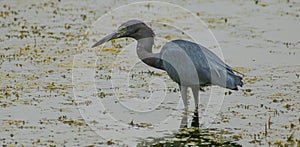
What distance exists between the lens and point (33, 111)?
9195 millimetres

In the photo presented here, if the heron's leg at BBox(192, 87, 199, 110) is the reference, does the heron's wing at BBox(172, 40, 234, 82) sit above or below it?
above

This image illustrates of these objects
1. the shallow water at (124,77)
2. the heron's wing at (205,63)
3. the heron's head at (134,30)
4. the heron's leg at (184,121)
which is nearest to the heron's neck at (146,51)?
the heron's head at (134,30)

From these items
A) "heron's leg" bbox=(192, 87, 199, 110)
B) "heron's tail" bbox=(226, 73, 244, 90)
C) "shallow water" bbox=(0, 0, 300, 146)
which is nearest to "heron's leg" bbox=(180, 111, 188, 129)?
"shallow water" bbox=(0, 0, 300, 146)

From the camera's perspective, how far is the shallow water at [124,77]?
27.8ft

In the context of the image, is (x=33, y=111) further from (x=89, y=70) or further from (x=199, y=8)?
(x=199, y=8)

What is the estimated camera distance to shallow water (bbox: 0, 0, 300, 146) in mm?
8484

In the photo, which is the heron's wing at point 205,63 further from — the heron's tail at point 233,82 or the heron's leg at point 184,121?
the heron's leg at point 184,121

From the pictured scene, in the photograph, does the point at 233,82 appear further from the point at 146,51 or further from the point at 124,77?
the point at 124,77

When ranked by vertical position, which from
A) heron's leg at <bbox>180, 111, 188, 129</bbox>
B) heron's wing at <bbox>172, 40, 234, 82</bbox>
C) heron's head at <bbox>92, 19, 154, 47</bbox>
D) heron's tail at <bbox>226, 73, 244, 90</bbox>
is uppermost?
heron's head at <bbox>92, 19, 154, 47</bbox>

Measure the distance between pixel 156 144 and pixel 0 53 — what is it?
197 inches

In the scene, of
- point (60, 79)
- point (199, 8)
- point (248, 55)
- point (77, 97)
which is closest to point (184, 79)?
point (77, 97)

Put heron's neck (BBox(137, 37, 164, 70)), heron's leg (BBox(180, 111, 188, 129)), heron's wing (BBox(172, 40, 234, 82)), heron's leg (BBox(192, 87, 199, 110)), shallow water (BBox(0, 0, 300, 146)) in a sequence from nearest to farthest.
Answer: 1. shallow water (BBox(0, 0, 300, 146))
2. heron's leg (BBox(180, 111, 188, 129))
3. heron's wing (BBox(172, 40, 234, 82))
4. heron's leg (BBox(192, 87, 199, 110))
5. heron's neck (BBox(137, 37, 164, 70))

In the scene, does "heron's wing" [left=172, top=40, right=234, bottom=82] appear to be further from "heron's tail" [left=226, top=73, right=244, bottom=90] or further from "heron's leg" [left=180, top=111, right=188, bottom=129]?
"heron's leg" [left=180, top=111, right=188, bottom=129]

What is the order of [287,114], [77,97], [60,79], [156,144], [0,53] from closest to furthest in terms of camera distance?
1. [156,144]
2. [287,114]
3. [77,97]
4. [60,79]
5. [0,53]
